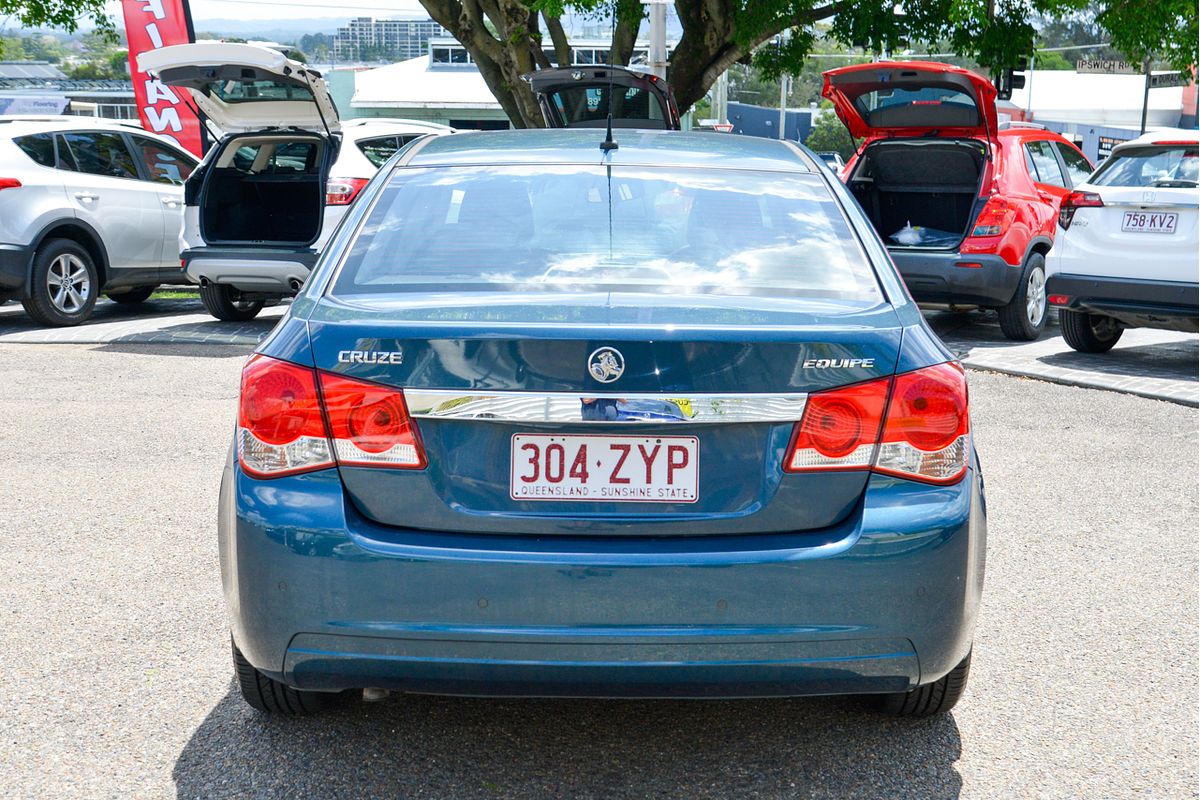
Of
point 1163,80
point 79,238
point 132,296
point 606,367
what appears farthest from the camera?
point 1163,80

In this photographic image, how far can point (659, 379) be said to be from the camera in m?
2.80

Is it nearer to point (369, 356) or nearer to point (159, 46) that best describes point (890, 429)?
point (369, 356)

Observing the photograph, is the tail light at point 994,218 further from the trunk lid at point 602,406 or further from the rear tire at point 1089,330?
the trunk lid at point 602,406

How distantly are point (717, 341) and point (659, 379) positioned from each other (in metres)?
0.15

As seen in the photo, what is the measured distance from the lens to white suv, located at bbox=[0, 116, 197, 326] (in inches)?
438

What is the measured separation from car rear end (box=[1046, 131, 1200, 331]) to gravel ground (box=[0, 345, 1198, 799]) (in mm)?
3555

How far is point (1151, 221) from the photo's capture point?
30.2 feet

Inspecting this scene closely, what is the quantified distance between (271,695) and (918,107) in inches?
339

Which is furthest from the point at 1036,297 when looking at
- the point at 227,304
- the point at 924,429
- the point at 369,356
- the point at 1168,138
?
the point at 369,356

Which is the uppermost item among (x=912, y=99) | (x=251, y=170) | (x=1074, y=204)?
(x=912, y=99)

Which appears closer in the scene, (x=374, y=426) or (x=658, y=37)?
(x=374, y=426)

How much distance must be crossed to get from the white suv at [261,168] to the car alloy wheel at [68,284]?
3.41 feet

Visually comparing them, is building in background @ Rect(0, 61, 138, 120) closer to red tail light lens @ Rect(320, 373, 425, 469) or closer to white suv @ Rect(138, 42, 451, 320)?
white suv @ Rect(138, 42, 451, 320)

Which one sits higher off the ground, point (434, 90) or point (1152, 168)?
point (1152, 168)
